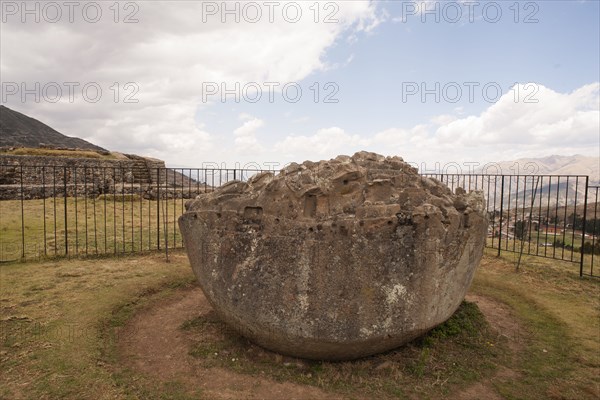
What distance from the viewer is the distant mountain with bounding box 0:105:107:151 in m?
47.4

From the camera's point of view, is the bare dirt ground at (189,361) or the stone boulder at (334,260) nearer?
the bare dirt ground at (189,361)

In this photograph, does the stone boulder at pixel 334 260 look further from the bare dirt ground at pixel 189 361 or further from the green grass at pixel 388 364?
the bare dirt ground at pixel 189 361

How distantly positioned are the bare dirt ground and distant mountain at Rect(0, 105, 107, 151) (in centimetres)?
4561

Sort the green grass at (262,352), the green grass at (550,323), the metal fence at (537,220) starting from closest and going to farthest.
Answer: the green grass at (262,352) → the green grass at (550,323) → the metal fence at (537,220)

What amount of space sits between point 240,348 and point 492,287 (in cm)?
592

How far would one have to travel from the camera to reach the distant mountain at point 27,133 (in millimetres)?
47438

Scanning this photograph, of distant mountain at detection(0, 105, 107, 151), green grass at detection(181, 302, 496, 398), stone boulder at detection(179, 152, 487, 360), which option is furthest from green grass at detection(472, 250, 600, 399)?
distant mountain at detection(0, 105, 107, 151)

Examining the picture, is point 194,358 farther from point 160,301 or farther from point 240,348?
point 160,301

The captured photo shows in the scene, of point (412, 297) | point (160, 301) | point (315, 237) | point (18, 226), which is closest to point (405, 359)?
point (412, 297)

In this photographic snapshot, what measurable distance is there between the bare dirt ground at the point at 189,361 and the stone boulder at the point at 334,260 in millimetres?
555

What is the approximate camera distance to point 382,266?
459cm

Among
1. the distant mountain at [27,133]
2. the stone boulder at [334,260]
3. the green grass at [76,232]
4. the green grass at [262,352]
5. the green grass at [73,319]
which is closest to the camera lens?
the green grass at [73,319]

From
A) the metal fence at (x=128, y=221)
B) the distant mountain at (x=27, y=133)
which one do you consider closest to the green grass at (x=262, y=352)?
the metal fence at (x=128, y=221)

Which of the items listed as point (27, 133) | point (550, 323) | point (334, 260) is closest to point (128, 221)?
point (334, 260)
